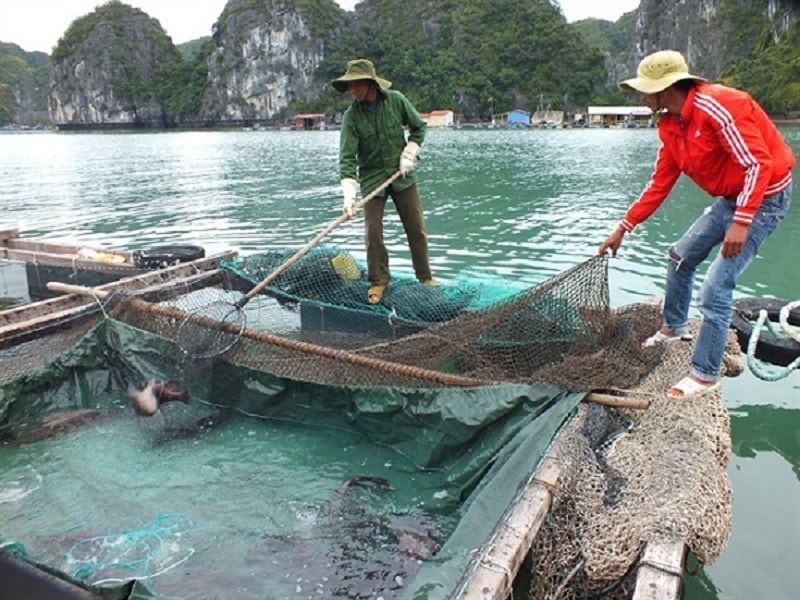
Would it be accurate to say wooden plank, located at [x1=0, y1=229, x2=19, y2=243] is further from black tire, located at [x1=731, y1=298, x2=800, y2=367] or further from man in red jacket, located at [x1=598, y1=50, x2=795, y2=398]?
black tire, located at [x1=731, y1=298, x2=800, y2=367]

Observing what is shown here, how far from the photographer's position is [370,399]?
4.39m

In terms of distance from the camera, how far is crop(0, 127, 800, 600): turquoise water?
13.9ft

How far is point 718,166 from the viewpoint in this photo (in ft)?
11.8

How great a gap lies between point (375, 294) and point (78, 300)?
10.2 feet

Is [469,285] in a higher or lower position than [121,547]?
higher

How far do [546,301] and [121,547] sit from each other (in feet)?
10.8

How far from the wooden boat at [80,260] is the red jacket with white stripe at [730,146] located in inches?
255

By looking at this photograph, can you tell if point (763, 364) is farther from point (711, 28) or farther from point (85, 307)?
point (711, 28)

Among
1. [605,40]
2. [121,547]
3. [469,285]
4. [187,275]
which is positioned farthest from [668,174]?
[605,40]

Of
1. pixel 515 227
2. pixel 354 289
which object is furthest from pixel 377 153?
pixel 515 227

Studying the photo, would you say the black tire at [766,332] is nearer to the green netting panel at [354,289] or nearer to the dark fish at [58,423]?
the green netting panel at [354,289]

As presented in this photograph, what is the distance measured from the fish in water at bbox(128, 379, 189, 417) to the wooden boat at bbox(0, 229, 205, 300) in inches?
126

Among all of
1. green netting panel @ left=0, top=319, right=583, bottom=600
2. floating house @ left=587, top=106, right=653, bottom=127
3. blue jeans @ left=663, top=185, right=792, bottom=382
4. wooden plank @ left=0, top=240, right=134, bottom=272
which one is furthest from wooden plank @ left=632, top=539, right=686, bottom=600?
floating house @ left=587, top=106, right=653, bottom=127

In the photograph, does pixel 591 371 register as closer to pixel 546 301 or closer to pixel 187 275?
pixel 546 301
